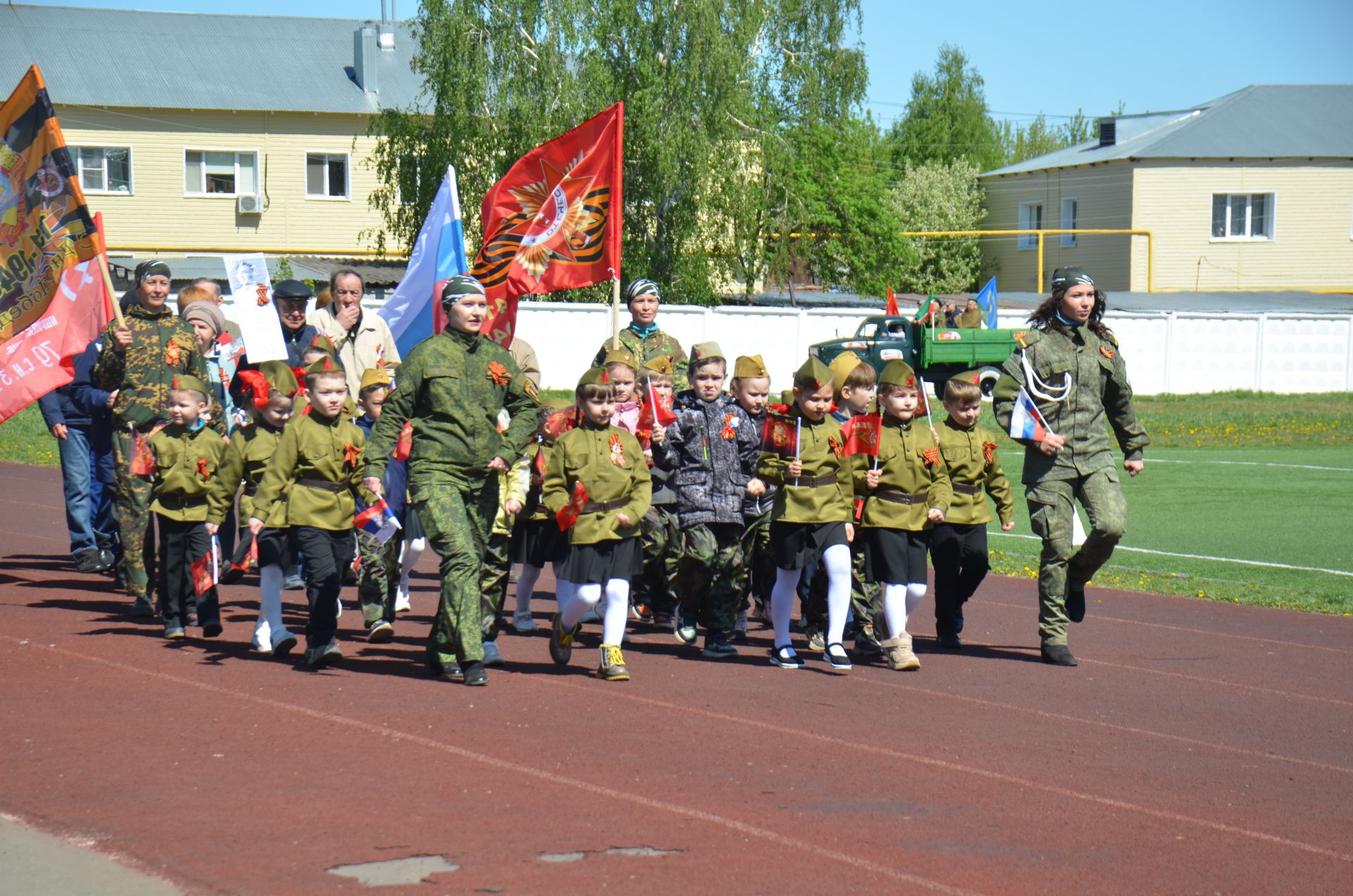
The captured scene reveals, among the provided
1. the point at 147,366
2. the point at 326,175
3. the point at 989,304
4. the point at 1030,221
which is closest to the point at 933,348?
the point at 989,304

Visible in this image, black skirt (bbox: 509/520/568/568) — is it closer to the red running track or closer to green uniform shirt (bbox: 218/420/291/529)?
the red running track

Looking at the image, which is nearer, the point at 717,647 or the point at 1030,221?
the point at 717,647

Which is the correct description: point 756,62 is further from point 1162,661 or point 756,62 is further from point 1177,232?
point 1162,661

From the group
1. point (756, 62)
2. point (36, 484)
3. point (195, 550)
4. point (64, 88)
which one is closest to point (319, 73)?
point (64, 88)

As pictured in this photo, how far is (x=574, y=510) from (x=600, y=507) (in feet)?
0.44

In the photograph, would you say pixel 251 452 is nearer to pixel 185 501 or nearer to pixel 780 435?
pixel 185 501

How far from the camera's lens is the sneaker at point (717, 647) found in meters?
8.99

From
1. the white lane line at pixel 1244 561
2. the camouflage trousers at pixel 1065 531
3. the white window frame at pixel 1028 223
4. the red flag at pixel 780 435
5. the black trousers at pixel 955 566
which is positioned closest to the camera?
the red flag at pixel 780 435

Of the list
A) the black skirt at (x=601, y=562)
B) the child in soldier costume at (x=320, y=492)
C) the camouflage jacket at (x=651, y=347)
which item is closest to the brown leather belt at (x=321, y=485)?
the child in soldier costume at (x=320, y=492)

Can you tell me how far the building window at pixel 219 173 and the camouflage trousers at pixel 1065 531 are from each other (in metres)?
42.5

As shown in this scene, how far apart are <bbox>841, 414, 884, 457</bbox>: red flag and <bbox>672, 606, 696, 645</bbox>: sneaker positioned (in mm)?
1468

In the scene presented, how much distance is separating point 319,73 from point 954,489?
144 feet

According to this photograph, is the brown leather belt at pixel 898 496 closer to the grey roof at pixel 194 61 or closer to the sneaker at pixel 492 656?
the sneaker at pixel 492 656

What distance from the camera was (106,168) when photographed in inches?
1875
